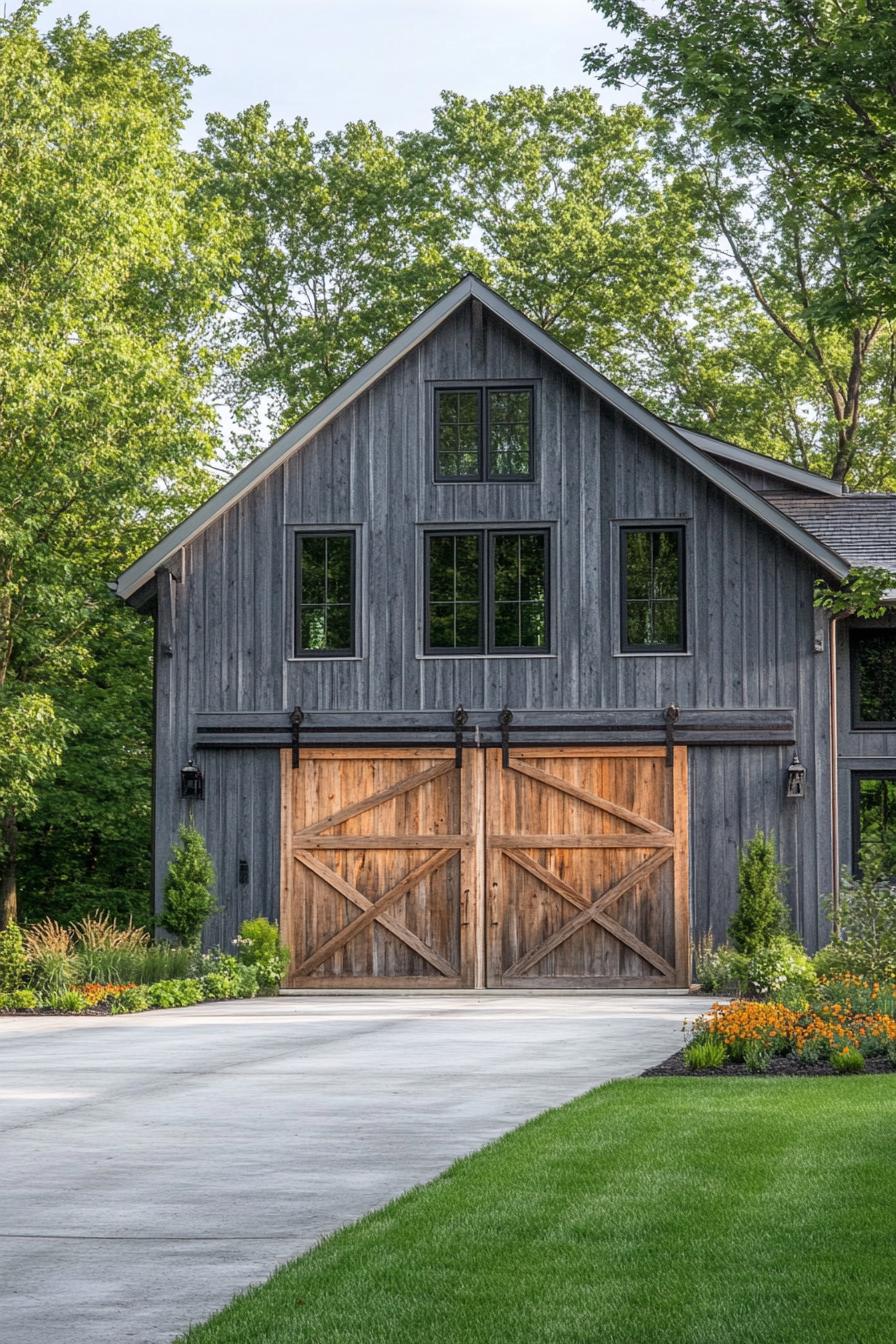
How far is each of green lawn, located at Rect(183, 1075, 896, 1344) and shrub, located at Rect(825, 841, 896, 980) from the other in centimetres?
856

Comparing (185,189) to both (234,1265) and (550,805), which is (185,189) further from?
(234,1265)

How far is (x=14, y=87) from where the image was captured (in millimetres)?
24750

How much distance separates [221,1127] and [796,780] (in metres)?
12.9

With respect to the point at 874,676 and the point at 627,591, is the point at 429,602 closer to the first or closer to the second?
the point at 627,591

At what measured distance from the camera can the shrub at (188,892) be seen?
833 inches

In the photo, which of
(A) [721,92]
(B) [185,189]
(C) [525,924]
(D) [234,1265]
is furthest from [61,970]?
(B) [185,189]

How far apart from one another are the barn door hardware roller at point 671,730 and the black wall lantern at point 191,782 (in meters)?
6.10

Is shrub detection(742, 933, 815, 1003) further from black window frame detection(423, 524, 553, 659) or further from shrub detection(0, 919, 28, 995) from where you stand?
shrub detection(0, 919, 28, 995)

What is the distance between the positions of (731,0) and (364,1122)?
35.7ft

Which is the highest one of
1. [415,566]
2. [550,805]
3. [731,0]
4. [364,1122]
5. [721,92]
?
[731,0]

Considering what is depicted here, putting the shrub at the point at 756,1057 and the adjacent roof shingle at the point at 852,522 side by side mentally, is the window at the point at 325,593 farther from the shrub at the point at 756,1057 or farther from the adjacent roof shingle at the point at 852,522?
the shrub at the point at 756,1057

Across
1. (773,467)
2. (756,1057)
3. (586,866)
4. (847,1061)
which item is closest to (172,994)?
(586,866)

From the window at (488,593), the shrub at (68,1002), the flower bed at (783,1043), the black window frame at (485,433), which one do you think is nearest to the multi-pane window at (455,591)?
the window at (488,593)

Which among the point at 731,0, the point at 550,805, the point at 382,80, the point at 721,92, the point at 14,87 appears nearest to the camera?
the point at 721,92
